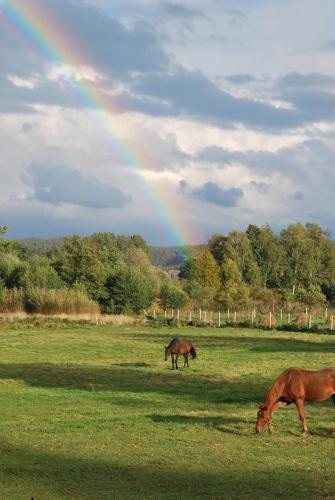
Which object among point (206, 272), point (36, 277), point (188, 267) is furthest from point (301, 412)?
point (188, 267)

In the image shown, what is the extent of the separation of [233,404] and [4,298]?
55.0m

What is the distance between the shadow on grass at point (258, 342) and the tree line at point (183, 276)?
714 inches

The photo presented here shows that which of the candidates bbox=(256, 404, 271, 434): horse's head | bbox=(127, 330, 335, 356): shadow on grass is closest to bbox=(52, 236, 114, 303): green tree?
bbox=(127, 330, 335, 356): shadow on grass

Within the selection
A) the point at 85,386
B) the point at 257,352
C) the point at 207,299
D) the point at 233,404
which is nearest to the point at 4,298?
the point at 207,299

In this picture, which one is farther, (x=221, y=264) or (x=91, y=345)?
(x=221, y=264)

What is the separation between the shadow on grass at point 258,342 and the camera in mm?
37750

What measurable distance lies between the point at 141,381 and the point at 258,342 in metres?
19.2

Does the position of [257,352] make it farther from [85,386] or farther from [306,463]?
[306,463]

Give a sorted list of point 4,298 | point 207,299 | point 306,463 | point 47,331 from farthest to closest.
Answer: point 207,299
point 4,298
point 47,331
point 306,463

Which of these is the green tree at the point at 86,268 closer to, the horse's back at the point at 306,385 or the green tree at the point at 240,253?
the green tree at the point at 240,253

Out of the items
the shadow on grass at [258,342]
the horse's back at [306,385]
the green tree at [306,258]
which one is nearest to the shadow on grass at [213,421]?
the horse's back at [306,385]

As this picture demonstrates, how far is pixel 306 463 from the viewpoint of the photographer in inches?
467

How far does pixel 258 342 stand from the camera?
4247 cm

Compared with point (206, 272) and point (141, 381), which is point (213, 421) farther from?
point (206, 272)
